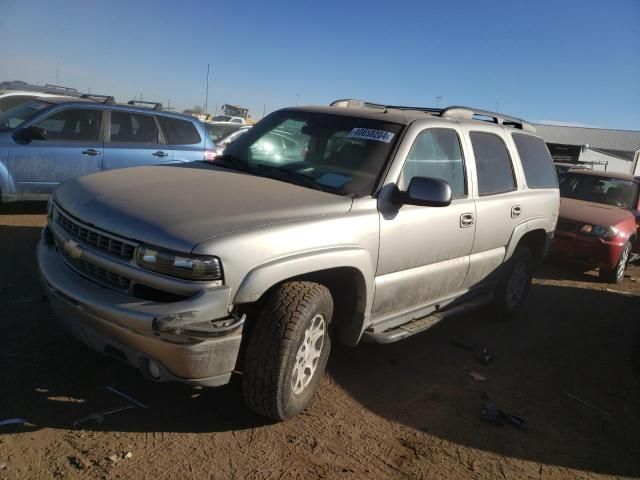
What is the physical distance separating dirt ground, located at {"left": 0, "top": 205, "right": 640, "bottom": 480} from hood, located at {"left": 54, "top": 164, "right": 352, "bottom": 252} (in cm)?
111

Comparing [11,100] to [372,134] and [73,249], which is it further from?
[372,134]

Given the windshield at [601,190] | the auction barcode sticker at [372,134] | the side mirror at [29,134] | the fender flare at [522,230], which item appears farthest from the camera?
the windshield at [601,190]

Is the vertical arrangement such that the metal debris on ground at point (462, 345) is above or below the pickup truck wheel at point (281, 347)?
below

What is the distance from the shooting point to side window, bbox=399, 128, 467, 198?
3.85 m

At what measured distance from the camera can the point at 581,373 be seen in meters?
4.60

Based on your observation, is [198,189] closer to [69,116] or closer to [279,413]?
[279,413]

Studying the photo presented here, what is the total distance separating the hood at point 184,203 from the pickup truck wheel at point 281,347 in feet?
1.46

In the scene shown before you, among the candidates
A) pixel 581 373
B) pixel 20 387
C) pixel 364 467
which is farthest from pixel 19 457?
pixel 581 373

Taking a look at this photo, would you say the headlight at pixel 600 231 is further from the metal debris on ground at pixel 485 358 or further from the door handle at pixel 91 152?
the door handle at pixel 91 152

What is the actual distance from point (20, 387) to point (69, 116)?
17.4 feet

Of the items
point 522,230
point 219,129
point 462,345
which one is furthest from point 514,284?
point 219,129

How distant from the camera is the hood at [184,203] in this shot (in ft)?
8.89

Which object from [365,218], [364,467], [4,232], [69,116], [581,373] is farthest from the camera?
[69,116]

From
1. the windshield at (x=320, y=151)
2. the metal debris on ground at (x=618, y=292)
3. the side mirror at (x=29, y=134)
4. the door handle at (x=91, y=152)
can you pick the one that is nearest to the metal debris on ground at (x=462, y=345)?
the windshield at (x=320, y=151)
